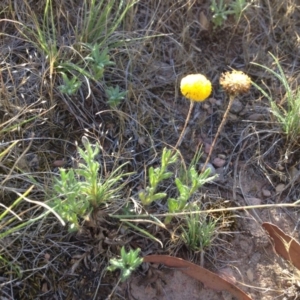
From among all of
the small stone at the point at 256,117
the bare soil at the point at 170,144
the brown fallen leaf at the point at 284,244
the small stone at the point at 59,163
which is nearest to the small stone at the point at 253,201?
the bare soil at the point at 170,144

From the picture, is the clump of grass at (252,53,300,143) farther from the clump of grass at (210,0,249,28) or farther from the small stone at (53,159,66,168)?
the small stone at (53,159,66,168)

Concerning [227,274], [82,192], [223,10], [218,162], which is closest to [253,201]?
[218,162]

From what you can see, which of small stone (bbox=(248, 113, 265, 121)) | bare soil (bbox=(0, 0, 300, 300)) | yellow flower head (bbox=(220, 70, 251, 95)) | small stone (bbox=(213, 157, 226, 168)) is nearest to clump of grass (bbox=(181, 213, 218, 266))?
bare soil (bbox=(0, 0, 300, 300))

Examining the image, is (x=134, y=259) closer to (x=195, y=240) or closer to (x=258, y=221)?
(x=195, y=240)

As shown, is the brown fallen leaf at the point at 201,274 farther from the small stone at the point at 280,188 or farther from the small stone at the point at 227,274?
the small stone at the point at 280,188

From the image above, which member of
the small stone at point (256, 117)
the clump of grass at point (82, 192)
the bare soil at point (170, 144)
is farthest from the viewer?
the small stone at point (256, 117)

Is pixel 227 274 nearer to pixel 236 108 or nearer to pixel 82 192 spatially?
pixel 82 192
